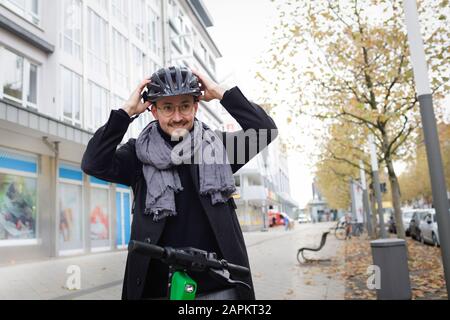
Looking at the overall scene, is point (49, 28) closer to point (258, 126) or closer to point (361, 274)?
point (361, 274)

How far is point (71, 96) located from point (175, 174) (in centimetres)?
971

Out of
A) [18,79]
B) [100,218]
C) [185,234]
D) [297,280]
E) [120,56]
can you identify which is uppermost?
[18,79]

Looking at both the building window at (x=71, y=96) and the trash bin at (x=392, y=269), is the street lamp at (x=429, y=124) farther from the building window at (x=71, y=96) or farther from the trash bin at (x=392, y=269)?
the building window at (x=71, y=96)

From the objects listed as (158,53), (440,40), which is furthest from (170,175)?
(440,40)

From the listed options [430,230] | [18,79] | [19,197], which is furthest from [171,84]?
[430,230]

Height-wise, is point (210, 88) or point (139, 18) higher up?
point (139, 18)

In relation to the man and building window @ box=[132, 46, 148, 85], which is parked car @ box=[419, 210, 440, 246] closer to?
building window @ box=[132, 46, 148, 85]

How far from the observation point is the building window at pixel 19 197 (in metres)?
7.39

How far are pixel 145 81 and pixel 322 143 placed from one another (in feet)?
58.3

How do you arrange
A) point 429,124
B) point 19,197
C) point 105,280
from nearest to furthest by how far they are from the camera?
point 429,124, point 105,280, point 19,197

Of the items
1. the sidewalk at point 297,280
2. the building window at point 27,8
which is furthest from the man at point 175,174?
the building window at point 27,8

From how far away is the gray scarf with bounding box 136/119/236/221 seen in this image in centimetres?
154

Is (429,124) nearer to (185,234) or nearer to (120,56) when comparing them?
(185,234)

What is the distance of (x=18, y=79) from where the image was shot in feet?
32.0
